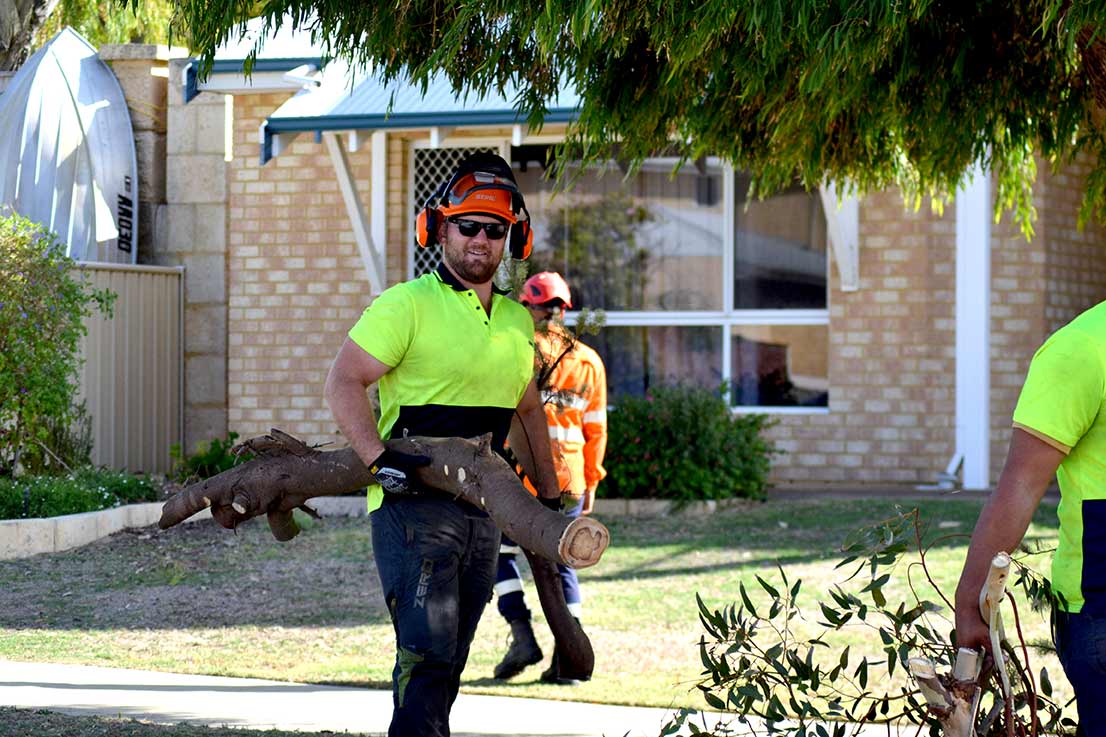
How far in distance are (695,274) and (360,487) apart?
10486 mm

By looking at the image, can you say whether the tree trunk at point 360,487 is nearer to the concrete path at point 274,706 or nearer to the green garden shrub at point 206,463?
the concrete path at point 274,706

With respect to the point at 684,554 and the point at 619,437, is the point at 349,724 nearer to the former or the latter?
the point at 684,554

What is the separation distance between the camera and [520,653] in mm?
7344

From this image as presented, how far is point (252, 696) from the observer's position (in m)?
6.85

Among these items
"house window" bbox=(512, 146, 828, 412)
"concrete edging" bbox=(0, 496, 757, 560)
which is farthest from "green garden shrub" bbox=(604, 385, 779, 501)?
"house window" bbox=(512, 146, 828, 412)

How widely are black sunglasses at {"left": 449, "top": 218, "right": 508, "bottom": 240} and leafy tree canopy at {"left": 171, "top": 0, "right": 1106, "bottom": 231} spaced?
0.48 metres

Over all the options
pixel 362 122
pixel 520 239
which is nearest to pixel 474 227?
pixel 520 239

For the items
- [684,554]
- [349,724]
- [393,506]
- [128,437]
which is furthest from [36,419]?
[393,506]

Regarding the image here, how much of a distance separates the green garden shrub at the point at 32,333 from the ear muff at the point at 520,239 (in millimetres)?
6806

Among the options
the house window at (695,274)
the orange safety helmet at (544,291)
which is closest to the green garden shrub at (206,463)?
the house window at (695,274)

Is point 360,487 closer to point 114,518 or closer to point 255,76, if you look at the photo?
point 114,518

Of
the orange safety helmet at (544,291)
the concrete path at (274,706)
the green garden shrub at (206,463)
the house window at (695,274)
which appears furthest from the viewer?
the house window at (695,274)

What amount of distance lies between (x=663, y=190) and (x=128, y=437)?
5939mm

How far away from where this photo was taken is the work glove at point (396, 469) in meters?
4.42
